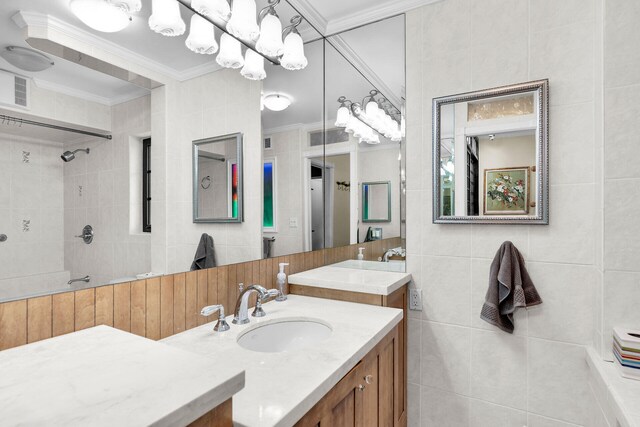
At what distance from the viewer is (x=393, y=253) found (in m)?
1.98

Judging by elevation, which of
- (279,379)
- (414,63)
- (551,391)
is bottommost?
(551,391)

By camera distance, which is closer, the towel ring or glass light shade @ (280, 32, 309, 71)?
the towel ring

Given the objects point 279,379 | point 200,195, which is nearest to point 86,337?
point 279,379

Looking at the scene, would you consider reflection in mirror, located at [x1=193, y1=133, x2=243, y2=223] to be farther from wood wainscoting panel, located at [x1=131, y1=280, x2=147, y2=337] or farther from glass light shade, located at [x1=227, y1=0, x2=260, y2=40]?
glass light shade, located at [x1=227, y1=0, x2=260, y2=40]

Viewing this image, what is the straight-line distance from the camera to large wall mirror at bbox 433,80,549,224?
1514 millimetres

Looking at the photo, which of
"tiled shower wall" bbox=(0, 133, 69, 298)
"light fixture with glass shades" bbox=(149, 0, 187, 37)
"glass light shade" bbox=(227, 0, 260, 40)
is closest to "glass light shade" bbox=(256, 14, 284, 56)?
"glass light shade" bbox=(227, 0, 260, 40)

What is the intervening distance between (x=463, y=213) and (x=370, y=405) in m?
0.99

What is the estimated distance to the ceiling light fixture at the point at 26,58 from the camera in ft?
2.54

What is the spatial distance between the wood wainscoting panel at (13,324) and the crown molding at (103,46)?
26.4 inches

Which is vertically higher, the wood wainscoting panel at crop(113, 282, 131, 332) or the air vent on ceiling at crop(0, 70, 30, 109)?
the air vent on ceiling at crop(0, 70, 30, 109)

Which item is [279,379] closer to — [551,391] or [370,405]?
[370,405]

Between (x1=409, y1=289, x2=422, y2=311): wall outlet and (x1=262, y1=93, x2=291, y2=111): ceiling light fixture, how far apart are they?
1232mm

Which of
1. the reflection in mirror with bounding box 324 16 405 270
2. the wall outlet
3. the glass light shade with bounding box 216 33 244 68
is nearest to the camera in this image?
the glass light shade with bounding box 216 33 244 68

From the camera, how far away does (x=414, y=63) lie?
1825 mm
